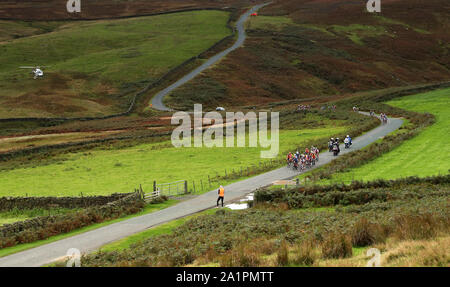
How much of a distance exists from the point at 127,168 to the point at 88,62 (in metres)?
104

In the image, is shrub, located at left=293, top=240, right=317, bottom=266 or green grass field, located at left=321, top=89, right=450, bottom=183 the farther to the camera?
green grass field, located at left=321, top=89, right=450, bottom=183

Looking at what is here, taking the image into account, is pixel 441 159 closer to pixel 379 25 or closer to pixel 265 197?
pixel 265 197

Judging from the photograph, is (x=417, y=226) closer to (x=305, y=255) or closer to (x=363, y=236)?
(x=363, y=236)

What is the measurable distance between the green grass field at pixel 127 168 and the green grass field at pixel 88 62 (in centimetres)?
4927

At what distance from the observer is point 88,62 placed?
154 metres

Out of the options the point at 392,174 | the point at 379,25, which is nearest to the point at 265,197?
the point at 392,174

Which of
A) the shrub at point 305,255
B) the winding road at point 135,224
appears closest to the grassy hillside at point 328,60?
the winding road at point 135,224

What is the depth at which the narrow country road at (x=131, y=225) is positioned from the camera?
85.2 ft

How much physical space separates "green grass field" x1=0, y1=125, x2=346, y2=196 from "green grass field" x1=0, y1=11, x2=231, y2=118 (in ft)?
162

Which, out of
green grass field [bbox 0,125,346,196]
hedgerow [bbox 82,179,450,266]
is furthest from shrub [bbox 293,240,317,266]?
green grass field [bbox 0,125,346,196]

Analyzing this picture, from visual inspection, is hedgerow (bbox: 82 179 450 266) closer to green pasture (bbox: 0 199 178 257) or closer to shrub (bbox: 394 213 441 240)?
shrub (bbox: 394 213 441 240)

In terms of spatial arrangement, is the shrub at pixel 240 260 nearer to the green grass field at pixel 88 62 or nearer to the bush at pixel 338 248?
the bush at pixel 338 248

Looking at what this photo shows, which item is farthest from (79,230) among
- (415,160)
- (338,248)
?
(415,160)

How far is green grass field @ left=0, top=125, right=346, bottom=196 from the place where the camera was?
48.8 meters
